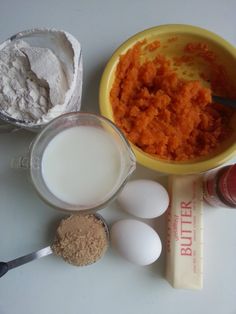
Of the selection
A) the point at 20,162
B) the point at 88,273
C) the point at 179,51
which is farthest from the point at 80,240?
the point at 179,51

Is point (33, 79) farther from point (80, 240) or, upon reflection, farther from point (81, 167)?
point (80, 240)

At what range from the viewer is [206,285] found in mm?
814

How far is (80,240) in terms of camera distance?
0.77 meters

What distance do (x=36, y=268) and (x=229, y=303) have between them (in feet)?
1.27

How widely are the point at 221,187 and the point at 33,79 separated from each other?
1.25 ft

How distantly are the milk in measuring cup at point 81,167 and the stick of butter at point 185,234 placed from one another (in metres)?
0.15

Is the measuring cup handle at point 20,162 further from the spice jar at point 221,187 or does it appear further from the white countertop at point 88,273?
the spice jar at point 221,187

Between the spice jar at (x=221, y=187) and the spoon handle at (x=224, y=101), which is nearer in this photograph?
the spice jar at (x=221, y=187)

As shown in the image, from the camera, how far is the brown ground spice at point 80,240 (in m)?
0.76

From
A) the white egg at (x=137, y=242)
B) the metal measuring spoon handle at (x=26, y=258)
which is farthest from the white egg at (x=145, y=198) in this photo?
the metal measuring spoon handle at (x=26, y=258)

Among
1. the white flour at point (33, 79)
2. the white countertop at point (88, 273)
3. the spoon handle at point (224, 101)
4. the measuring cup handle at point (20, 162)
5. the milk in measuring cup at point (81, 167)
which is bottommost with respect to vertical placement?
the white countertop at point (88, 273)

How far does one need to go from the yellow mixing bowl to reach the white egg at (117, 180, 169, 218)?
4cm

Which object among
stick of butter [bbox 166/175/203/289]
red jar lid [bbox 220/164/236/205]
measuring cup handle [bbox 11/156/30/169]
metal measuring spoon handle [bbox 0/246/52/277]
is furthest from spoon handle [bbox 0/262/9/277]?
red jar lid [bbox 220/164/236/205]

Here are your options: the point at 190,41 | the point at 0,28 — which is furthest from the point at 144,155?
the point at 0,28
